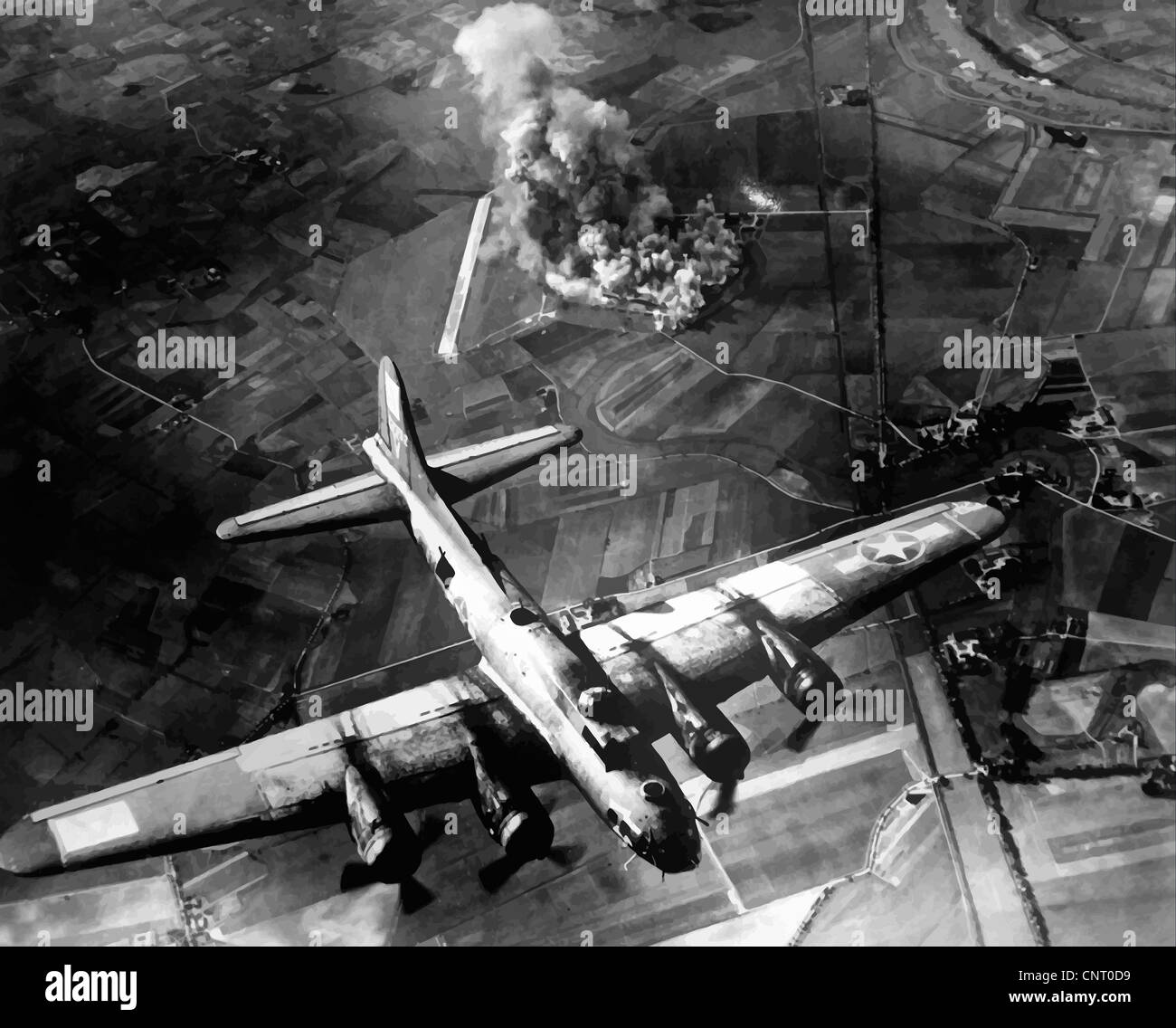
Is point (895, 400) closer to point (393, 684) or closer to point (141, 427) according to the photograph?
point (393, 684)

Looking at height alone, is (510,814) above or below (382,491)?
below

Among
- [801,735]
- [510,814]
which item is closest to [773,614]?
[801,735]

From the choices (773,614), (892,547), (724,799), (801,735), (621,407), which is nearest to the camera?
(724,799)

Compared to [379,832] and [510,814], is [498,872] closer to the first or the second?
[510,814]

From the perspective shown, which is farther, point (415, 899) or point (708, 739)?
point (415, 899)

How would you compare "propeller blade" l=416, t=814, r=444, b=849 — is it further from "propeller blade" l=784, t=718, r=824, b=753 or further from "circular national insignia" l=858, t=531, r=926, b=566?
"circular national insignia" l=858, t=531, r=926, b=566

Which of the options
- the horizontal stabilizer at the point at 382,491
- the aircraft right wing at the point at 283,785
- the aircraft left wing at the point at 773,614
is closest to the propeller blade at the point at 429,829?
the aircraft right wing at the point at 283,785
